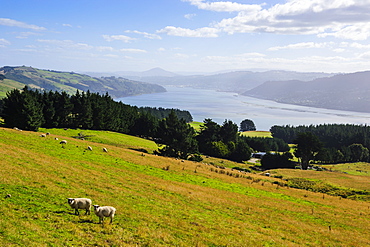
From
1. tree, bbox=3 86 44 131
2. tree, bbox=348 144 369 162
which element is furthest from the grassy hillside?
tree, bbox=348 144 369 162

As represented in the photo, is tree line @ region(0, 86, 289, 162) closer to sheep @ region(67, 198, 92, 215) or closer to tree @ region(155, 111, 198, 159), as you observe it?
tree @ region(155, 111, 198, 159)

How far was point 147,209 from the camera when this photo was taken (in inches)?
902

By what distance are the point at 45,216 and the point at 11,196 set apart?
4.15 metres

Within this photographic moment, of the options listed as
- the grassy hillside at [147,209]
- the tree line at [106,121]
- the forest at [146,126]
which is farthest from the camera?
the forest at [146,126]

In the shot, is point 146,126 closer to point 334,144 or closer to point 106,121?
point 106,121

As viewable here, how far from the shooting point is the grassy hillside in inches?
639

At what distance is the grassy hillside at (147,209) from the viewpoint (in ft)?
53.3

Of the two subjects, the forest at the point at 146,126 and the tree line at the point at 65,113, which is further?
the forest at the point at 146,126

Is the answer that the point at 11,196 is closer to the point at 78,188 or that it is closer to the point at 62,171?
the point at 78,188

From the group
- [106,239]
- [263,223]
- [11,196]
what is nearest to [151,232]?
[106,239]

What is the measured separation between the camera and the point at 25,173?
25.0 metres

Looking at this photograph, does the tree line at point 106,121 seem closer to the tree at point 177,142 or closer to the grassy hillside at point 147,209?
the tree at point 177,142

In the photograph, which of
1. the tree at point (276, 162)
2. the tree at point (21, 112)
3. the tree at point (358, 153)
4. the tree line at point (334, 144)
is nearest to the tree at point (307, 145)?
the tree line at point (334, 144)

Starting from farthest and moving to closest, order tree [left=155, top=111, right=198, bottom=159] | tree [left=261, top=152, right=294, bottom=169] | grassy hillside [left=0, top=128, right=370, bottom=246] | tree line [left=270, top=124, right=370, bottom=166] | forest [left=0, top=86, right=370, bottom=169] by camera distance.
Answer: tree line [left=270, top=124, right=370, bottom=166], tree [left=261, top=152, right=294, bottom=169], tree [left=155, top=111, right=198, bottom=159], forest [left=0, top=86, right=370, bottom=169], grassy hillside [left=0, top=128, right=370, bottom=246]
